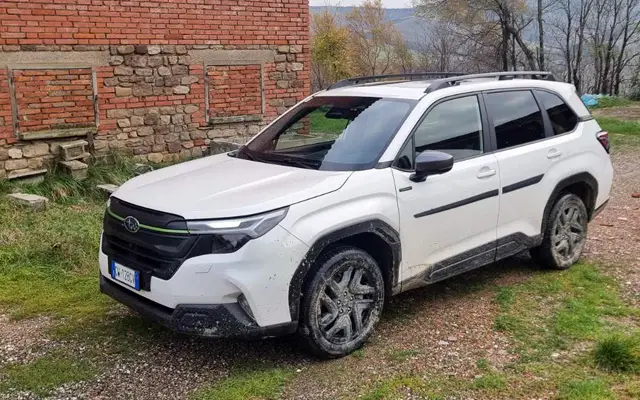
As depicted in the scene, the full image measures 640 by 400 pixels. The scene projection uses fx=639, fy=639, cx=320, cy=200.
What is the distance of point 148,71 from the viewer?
10.5 metres

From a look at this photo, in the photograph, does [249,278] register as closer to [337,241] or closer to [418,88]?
[337,241]

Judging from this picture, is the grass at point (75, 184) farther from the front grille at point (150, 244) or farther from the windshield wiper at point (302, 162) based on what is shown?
the windshield wiper at point (302, 162)

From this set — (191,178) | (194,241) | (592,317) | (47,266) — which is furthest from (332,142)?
(47,266)

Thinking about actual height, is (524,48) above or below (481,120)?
above

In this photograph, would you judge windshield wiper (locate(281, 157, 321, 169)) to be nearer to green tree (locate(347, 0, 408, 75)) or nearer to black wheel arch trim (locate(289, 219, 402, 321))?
black wheel arch trim (locate(289, 219, 402, 321))

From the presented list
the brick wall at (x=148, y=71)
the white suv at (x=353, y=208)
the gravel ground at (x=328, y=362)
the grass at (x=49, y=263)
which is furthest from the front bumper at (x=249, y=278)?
the brick wall at (x=148, y=71)

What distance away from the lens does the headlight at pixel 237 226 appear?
371 cm

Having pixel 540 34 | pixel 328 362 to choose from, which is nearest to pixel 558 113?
pixel 328 362

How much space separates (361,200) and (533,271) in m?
2.54

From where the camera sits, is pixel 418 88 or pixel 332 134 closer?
pixel 332 134

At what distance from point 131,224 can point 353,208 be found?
1.42 metres

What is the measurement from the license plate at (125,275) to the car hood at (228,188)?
43 cm

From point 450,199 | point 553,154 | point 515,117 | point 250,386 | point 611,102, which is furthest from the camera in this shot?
point 611,102

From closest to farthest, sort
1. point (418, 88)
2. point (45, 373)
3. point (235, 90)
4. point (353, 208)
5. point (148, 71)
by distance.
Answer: point (45, 373) → point (353, 208) → point (418, 88) → point (148, 71) → point (235, 90)
